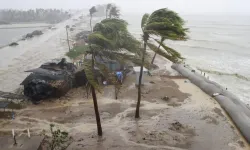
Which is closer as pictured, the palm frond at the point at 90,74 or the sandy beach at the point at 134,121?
the palm frond at the point at 90,74

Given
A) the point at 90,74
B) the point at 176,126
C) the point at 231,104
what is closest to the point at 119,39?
the point at 90,74

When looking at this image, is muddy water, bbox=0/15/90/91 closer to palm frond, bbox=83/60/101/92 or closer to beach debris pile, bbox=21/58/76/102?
beach debris pile, bbox=21/58/76/102

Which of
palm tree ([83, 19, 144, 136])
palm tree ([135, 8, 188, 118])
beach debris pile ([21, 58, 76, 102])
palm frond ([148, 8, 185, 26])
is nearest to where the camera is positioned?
palm tree ([83, 19, 144, 136])

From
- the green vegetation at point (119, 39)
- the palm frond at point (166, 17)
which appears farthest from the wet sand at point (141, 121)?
the palm frond at point (166, 17)

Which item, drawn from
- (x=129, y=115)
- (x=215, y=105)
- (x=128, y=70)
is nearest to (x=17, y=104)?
(x=129, y=115)

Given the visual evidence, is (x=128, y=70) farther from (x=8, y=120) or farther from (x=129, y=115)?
(x=8, y=120)

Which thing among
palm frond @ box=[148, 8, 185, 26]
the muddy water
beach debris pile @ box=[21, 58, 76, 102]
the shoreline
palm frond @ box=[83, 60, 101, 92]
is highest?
palm frond @ box=[148, 8, 185, 26]

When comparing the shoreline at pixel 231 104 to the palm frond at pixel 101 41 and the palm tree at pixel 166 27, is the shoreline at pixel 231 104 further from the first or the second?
the palm frond at pixel 101 41

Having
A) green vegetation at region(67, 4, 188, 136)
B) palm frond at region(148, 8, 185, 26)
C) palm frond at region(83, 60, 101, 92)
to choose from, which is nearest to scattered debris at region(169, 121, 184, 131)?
green vegetation at region(67, 4, 188, 136)

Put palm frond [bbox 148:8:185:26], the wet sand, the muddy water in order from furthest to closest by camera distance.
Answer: the muddy water < the wet sand < palm frond [bbox 148:8:185:26]

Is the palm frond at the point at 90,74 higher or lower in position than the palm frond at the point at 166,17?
lower
